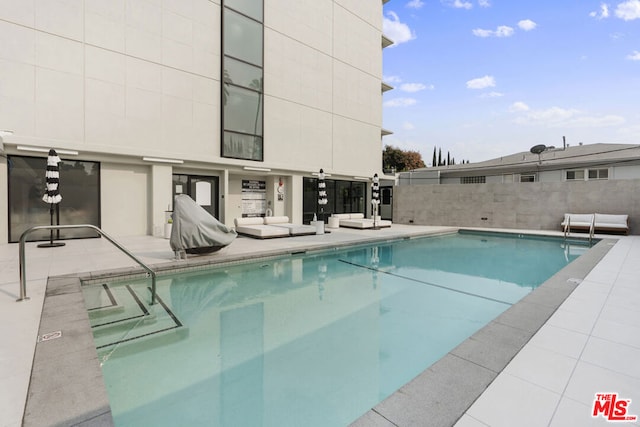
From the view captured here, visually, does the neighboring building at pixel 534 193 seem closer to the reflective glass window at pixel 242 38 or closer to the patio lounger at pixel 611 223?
the patio lounger at pixel 611 223

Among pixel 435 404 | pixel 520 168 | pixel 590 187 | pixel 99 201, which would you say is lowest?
pixel 435 404

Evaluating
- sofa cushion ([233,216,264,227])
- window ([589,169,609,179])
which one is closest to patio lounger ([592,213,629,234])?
window ([589,169,609,179])

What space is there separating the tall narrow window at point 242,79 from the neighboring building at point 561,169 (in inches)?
388

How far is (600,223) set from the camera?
1109 cm

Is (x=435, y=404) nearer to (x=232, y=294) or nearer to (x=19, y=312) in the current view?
(x=232, y=294)

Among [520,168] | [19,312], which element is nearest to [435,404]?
[19,312]

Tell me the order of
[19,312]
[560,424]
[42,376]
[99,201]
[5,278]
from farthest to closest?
1. [99,201]
2. [5,278]
3. [19,312]
4. [42,376]
5. [560,424]

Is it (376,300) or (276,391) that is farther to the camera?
(376,300)

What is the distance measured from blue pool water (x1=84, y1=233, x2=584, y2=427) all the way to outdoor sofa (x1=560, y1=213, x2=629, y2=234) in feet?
20.8

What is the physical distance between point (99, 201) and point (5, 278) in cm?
511

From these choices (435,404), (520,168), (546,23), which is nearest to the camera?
(435,404)

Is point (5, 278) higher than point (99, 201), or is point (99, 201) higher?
point (99, 201)

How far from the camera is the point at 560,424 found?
5.43 ft

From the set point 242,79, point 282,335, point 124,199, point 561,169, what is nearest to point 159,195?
point 124,199
